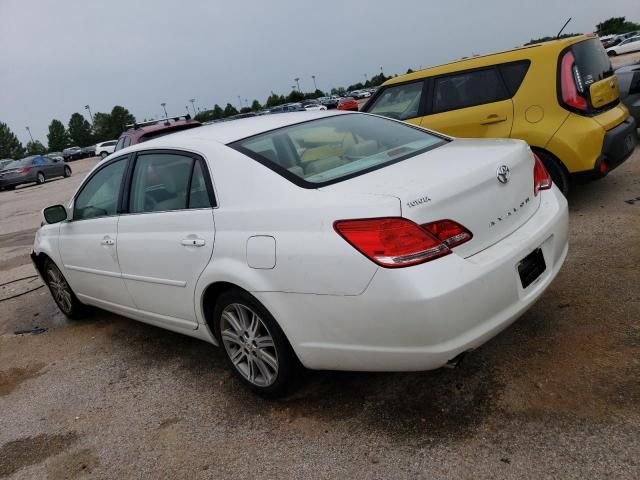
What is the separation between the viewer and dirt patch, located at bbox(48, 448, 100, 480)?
2869mm

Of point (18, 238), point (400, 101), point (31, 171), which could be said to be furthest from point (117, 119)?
point (400, 101)

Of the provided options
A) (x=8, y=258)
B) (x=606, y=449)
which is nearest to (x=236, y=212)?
(x=606, y=449)

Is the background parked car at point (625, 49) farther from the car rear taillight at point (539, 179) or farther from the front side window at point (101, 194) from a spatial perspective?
the front side window at point (101, 194)

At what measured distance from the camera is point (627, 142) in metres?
5.46

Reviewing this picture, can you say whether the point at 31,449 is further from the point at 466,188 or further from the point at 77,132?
the point at 77,132

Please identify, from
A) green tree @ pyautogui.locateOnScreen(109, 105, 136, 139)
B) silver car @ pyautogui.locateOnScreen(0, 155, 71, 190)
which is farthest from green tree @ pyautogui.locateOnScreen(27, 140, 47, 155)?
silver car @ pyautogui.locateOnScreen(0, 155, 71, 190)

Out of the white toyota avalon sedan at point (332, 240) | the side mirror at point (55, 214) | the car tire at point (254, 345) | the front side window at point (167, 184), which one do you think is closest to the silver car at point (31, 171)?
the side mirror at point (55, 214)

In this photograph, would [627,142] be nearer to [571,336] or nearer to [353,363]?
[571,336]

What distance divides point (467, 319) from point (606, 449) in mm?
757

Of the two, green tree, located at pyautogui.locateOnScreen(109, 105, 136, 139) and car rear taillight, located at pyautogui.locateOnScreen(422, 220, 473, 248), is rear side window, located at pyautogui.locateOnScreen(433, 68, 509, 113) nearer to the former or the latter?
car rear taillight, located at pyautogui.locateOnScreen(422, 220, 473, 248)

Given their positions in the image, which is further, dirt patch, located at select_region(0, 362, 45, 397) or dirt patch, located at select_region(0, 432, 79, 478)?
dirt patch, located at select_region(0, 362, 45, 397)

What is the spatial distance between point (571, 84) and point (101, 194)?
169 inches

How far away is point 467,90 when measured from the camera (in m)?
5.88

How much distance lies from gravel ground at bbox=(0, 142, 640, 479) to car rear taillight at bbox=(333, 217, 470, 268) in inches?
34.4
